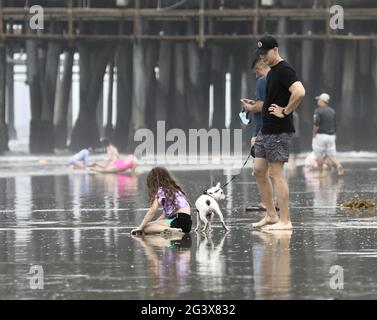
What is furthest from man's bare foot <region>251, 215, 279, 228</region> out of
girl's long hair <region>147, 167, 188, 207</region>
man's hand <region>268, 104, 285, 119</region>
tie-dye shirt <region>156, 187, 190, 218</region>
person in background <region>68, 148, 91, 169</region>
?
person in background <region>68, 148, 91, 169</region>

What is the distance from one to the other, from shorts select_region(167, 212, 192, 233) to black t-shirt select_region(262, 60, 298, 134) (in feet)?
3.84

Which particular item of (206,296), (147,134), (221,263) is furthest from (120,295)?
(147,134)

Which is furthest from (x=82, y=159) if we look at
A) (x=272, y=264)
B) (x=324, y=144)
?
(x=272, y=264)

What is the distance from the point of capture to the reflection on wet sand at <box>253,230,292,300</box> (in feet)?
30.8

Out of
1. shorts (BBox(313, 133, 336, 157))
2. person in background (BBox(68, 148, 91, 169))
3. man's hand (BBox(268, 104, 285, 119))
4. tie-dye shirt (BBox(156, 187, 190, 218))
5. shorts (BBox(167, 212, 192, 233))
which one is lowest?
person in background (BBox(68, 148, 91, 169))

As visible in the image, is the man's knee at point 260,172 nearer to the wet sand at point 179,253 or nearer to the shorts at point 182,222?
the wet sand at point 179,253

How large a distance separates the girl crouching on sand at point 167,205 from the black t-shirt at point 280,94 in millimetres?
1100

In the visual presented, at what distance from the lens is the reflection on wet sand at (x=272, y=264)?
9391 mm

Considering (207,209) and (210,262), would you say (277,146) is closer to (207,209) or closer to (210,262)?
(207,209)

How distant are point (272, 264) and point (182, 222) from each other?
2.45 m

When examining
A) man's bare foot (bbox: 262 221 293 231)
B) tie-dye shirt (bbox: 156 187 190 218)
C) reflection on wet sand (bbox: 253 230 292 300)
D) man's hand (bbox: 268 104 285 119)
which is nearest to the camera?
reflection on wet sand (bbox: 253 230 292 300)

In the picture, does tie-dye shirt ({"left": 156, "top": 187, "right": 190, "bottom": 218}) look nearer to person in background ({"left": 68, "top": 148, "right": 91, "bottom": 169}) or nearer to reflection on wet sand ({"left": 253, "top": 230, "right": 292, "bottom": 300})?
reflection on wet sand ({"left": 253, "top": 230, "right": 292, "bottom": 300})

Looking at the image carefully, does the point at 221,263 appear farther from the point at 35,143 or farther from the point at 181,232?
the point at 35,143
